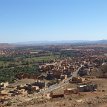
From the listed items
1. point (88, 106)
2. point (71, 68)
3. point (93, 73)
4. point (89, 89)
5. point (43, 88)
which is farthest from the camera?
point (71, 68)

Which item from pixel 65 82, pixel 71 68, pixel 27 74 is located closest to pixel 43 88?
pixel 65 82

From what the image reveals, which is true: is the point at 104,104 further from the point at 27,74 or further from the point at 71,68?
the point at 71,68

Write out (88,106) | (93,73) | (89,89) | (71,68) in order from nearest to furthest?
(88,106)
(89,89)
(93,73)
(71,68)

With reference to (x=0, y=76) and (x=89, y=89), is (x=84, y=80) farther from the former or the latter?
(x=0, y=76)

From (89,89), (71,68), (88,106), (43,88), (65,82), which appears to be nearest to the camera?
(88,106)

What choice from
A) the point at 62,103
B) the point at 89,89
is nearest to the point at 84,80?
the point at 89,89

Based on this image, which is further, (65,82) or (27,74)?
(27,74)

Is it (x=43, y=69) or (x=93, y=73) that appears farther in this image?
(x=43, y=69)

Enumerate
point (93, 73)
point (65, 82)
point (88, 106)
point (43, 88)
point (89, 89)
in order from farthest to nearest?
point (93, 73)
point (65, 82)
point (43, 88)
point (89, 89)
point (88, 106)
